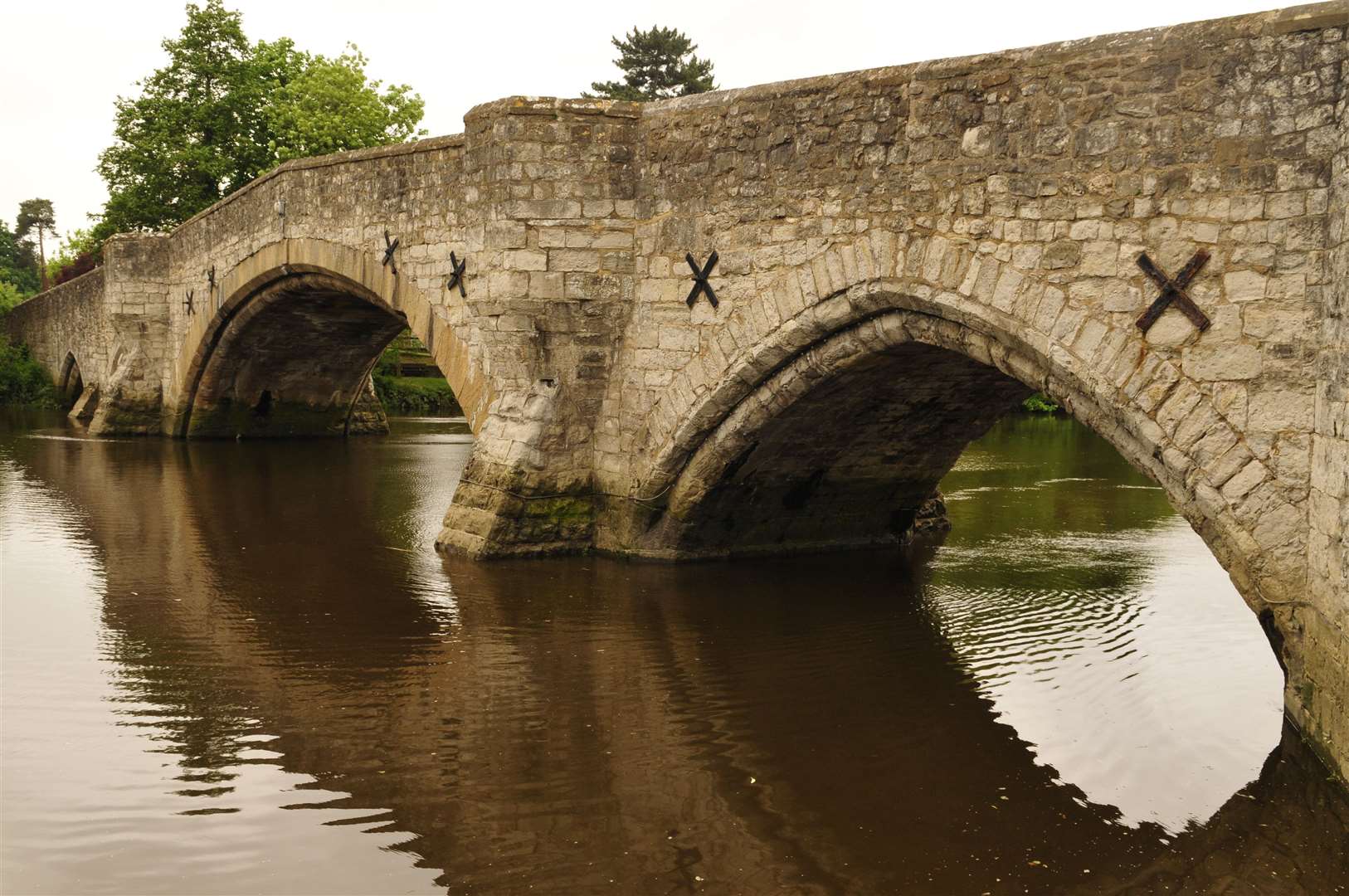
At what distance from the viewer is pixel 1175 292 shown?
5160 mm

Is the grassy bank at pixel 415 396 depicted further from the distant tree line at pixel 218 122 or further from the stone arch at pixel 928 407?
the stone arch at pixel 928 407

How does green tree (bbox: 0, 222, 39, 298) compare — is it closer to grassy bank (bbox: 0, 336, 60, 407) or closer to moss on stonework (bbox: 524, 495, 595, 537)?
grassy bank (bbox: 0, 336, 60, 407)

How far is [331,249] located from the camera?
450 inches

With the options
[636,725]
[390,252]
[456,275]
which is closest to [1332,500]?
[636,725]

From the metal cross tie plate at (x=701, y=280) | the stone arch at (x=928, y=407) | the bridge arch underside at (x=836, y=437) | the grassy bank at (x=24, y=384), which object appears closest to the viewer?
the stone arch at (x=928, y=407)

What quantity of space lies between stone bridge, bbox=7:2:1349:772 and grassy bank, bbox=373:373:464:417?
522 inches

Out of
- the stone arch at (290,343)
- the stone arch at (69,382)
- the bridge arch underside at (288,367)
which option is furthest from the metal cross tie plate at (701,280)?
the stone arch at (69,382)

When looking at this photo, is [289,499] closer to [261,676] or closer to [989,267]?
[261,676]

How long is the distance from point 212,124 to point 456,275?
55.0 ft

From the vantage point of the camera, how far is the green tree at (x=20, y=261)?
5827 centimetres

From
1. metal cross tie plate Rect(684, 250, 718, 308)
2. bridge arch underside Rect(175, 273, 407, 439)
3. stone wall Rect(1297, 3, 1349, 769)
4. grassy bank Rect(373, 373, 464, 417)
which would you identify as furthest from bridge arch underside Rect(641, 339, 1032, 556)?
grassy bank Rect(373, 373, 464, 417)

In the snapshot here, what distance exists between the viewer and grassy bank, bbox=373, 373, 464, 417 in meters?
25.2

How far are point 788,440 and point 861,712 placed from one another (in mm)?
2945

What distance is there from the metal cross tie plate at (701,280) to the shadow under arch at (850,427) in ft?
1.66
